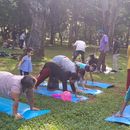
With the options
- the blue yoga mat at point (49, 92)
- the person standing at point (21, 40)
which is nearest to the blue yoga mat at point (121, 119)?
the blue yoga mat at point (49, 92)

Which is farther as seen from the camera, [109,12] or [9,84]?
[109,12]

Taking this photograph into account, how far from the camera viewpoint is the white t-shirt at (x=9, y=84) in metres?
6.14

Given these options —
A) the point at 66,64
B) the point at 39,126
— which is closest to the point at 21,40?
the point at 66,64

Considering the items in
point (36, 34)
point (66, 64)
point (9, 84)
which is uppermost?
point (36, 34)

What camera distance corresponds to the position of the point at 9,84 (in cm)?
630

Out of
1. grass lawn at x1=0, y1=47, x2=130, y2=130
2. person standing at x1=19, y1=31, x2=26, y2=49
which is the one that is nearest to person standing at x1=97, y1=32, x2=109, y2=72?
grass lawn at x1=0, y1=47, x2=130, y2=130

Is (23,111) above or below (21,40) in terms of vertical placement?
below

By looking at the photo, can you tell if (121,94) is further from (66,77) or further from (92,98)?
(66,77)

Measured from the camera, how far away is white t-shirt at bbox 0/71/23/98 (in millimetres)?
6143

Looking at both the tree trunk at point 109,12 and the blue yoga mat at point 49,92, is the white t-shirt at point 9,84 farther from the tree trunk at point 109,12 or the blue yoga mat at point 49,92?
the tree trunk at point 109,12

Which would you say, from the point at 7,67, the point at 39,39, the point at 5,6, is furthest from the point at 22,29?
the point at 7,67

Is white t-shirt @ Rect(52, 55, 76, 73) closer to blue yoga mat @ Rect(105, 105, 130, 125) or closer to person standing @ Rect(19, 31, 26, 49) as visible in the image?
blue yoga mat @ Rect(105, 105, 130, 125)

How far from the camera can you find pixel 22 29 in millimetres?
34031

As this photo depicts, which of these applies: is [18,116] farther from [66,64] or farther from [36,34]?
[36,34]
